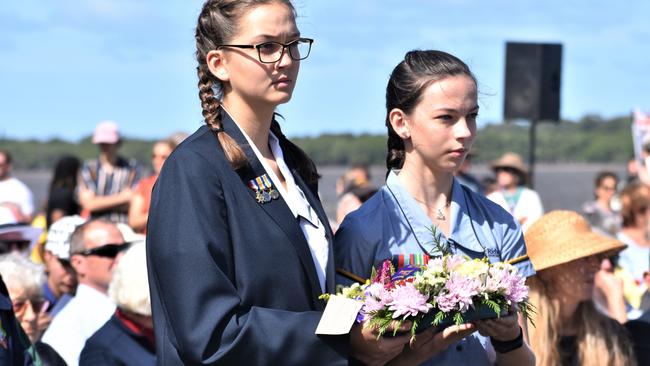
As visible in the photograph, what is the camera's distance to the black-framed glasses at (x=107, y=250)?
20.3 ft

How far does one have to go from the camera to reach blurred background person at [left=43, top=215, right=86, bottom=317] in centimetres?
687

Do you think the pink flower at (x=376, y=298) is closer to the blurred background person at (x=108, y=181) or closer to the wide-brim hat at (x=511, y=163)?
the blurred background person at (x=108, y=181)

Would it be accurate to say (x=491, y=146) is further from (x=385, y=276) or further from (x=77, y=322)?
(x=385, y=276)

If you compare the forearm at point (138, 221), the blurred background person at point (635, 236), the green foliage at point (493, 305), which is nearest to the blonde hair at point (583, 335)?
the green foliage at point (493, 305)

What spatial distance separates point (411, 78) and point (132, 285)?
6.51 feet

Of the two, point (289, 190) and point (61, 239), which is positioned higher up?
point (289, 190)

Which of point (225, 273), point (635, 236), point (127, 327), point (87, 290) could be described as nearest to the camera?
point (225, 273)

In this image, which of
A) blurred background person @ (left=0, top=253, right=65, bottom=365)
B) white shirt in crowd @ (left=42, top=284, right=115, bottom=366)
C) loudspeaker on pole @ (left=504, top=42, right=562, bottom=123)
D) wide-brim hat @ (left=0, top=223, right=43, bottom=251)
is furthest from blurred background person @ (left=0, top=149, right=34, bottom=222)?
loudspeaker on pole @ (left=504, top=42, right=562, bottom=123)

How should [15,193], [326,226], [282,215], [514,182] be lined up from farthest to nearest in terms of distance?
[514,182], [15,193], [326,226], [282,215]

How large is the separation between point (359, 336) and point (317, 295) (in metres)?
0.18

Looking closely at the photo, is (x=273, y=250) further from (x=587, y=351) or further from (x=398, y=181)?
(x=587, y=351)

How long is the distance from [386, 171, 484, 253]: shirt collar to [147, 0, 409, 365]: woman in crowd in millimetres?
471

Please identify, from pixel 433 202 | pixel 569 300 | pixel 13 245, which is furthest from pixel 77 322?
pixel 433 202

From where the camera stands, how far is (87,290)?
600cm
